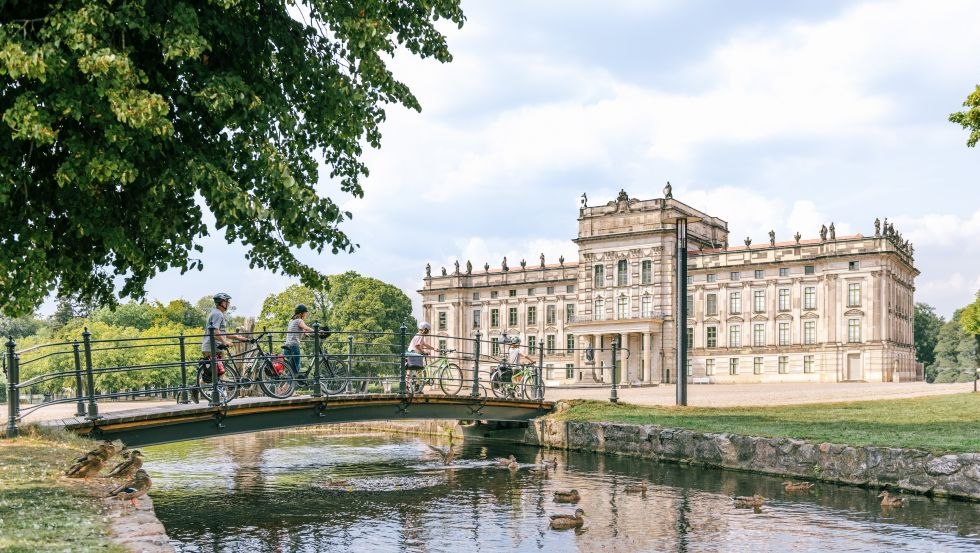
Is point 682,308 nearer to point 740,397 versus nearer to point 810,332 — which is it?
point 740,397

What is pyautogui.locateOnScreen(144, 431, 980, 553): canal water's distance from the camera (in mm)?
10945

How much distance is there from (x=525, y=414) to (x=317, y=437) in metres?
9.52

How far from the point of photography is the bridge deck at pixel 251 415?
1368 centimetres

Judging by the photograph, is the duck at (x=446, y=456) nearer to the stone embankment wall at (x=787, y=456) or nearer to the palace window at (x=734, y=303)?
the stone embankment wall at (x=787, y=456)

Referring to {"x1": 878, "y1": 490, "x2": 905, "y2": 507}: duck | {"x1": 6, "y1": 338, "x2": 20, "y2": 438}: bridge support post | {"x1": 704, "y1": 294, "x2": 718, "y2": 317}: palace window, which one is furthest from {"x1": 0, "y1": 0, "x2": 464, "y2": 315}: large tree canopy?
{"x1": 704, "y1": 294, "x2": 718, "y2": 317}: palace window

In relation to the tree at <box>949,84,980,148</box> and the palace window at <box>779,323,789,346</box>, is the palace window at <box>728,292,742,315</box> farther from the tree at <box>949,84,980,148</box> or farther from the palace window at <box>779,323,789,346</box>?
the tree at <box>949,84,980,148</box>

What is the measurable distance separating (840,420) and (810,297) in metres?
51.2

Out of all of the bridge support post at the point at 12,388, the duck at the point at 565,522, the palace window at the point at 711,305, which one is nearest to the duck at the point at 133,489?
the bridge support post at the point at 12,388

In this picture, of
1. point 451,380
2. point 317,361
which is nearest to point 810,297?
point 451,380

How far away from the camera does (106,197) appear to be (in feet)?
33.6

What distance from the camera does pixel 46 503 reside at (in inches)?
343

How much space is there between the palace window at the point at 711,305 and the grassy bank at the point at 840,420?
4486cm

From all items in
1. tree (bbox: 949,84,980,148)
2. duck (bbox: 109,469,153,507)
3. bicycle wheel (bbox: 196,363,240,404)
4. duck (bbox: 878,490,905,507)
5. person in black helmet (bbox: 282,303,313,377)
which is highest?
tree (bbox: 949,84,980,148)

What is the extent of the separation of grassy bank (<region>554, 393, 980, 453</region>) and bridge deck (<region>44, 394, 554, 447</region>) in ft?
17.0
